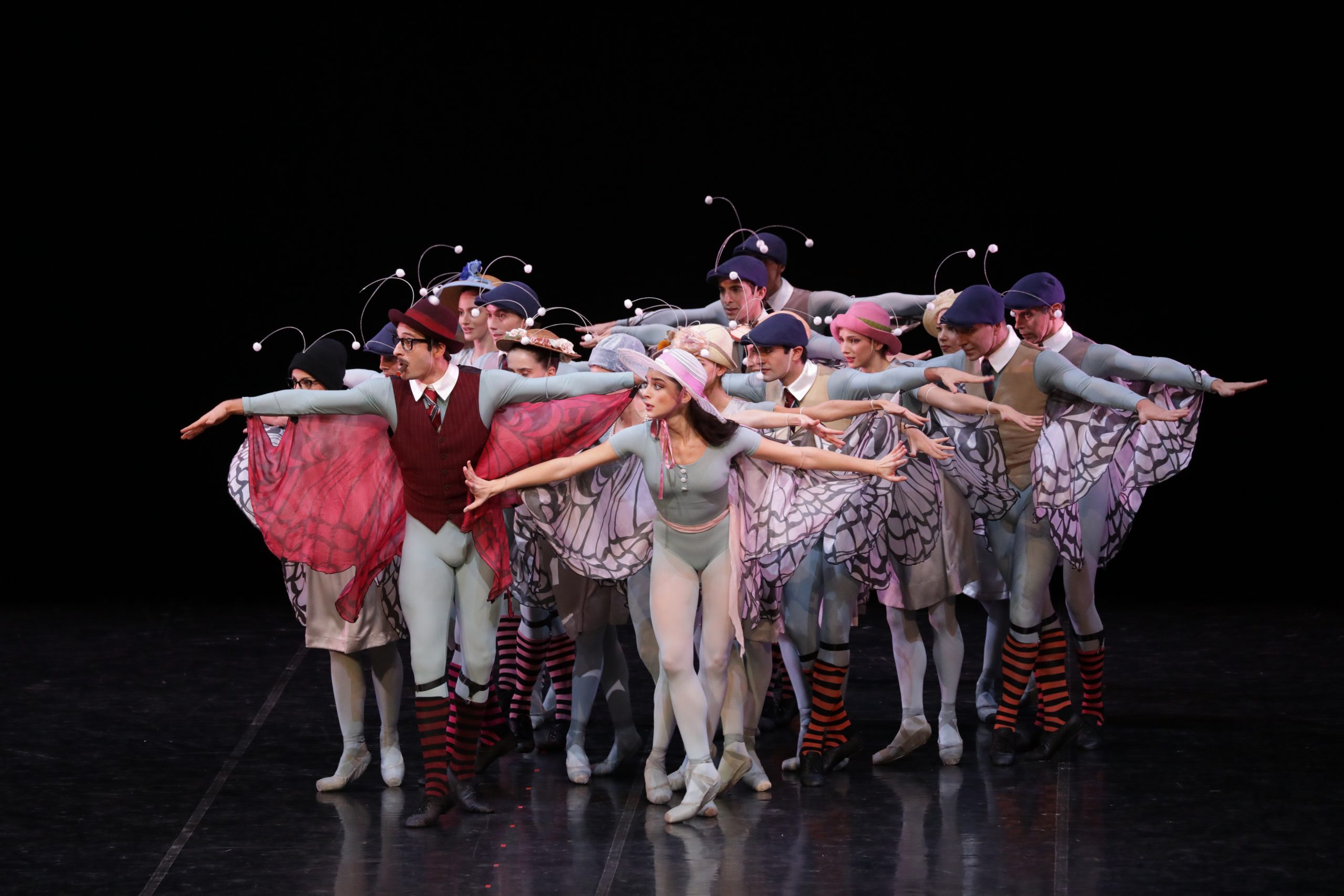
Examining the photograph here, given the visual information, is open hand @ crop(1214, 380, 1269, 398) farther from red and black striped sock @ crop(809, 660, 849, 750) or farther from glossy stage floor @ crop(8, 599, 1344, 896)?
red and black striped sock @ crop(809, 660, 849, 750)

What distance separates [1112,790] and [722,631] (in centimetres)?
131

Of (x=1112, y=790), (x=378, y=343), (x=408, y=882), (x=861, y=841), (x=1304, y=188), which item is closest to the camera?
(x=408, y=882)

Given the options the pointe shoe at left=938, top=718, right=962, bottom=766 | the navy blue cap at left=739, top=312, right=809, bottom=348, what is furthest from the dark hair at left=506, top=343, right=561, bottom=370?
Result: the pointe shoe at left=938, top=718, right=962, bottom=766

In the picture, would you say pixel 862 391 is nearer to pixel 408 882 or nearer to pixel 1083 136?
pixel 408 882

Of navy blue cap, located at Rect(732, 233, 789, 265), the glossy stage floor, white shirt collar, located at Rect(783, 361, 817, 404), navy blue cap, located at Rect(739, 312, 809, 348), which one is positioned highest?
navy blue cap, located at Rect(732, 233, 789, 265)

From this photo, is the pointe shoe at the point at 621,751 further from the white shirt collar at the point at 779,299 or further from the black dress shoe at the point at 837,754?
the white shirt collar at the point at 779,299

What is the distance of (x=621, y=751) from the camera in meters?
5.61

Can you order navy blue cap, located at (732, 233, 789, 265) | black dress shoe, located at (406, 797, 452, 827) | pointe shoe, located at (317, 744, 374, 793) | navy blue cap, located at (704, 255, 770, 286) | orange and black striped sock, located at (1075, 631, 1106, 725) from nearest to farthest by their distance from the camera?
black dress shoe, located at (406, 797, 452, 827) → pointe shoe, located at (317, 744, 374, 793) → orange and black striped sock, located at (1075, 631, 1106, 725) → navy blue cap, located at (704, 255, 770, 286) → navy blue cap, located at (732, 233, 789, 265)

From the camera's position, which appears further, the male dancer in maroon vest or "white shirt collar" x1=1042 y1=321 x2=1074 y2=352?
"white shirt collar" x1=1042 y1=321 x2=1074 y2=352

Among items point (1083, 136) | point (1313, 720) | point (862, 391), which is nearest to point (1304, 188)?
point (1083, 136)

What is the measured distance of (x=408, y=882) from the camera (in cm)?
450

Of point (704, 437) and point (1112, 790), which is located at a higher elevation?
point (704, 437)

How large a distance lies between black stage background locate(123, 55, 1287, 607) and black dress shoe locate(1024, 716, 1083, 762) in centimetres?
264

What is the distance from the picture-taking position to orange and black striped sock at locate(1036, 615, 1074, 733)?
5723 mm
